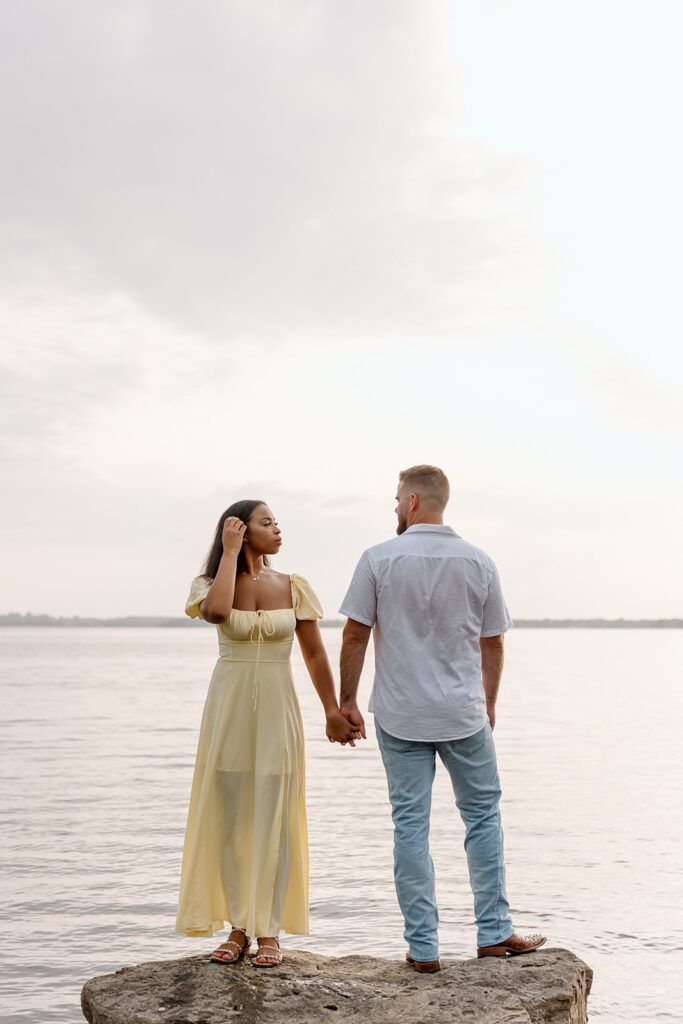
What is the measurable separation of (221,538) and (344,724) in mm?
1165

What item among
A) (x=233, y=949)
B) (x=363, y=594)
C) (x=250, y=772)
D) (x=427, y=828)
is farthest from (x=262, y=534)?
(x=233, y=949)

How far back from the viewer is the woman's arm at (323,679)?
554 centimetres

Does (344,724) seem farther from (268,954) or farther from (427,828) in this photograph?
(268,954)

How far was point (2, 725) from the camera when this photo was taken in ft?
Result: 82.3

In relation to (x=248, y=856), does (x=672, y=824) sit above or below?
below

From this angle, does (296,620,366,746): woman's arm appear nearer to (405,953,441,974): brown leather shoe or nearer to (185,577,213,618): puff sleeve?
(185,577,213,618): puff sleeve

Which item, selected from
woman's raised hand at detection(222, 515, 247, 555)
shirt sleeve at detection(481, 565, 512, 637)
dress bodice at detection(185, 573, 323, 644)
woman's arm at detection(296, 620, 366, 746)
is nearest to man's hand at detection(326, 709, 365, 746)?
woman's arm at detection(296, 620, 366, 746)

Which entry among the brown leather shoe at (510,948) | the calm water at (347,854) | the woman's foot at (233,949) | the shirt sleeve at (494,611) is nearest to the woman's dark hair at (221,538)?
the shirt sleeve at (494,611)

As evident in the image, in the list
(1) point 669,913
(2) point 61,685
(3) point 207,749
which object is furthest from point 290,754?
(2) point 61,685

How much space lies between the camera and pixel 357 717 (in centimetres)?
564

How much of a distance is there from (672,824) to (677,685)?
40.2 m

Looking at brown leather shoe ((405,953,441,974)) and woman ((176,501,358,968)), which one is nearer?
brown leather shoe ((405,953,441,974))

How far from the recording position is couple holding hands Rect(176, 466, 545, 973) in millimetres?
5336

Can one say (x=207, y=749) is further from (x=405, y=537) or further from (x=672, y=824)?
(x=672, y=824)
